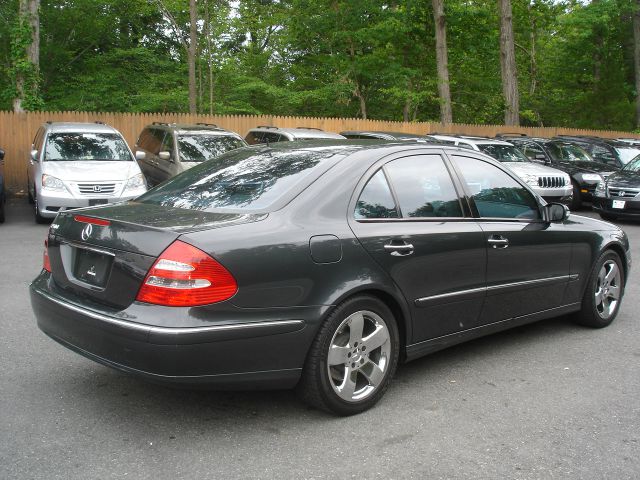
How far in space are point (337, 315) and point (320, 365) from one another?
288 millimetres

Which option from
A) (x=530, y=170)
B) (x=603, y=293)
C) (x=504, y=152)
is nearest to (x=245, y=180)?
(x=603, y=293)

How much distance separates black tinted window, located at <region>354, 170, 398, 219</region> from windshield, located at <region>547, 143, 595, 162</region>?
14696mm

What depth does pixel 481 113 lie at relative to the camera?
3678cm

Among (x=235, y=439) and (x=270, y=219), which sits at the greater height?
(x=270, y=219)

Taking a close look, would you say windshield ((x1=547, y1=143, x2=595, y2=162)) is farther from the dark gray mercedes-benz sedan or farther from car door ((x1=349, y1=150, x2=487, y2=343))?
car door ((x1=349, y1=150, x2=487, y2=343))

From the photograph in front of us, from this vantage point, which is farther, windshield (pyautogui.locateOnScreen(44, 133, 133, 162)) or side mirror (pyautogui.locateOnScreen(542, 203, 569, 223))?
windshield (pyautogui.locateOnScreen(44, 133, 133, 162))

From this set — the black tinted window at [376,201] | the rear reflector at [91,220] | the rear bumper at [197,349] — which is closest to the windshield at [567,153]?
the black tinted window at [376,201]

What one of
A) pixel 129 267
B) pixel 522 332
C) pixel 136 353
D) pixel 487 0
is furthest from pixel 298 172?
pixel 487 0

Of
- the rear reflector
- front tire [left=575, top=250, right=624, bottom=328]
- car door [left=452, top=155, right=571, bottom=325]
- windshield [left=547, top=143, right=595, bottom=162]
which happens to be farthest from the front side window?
windshield [left=547, top=143, right=595, bottom=162]

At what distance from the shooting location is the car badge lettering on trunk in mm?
3828

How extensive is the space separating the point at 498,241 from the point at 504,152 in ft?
35.9

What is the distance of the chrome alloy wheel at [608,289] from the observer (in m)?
6.00

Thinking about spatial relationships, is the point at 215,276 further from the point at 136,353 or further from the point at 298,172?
the point at 298,172

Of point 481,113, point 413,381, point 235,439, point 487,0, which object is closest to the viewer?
point 235,439
